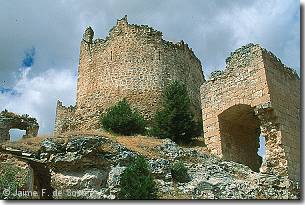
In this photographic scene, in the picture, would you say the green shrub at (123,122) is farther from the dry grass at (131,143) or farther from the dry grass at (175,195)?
the dry grass at (175,195)

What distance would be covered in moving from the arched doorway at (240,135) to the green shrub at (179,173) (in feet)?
7.17

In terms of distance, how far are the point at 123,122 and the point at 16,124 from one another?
4.59 meters

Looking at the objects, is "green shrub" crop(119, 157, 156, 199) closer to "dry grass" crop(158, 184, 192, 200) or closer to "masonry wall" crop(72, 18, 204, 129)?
"dry grass" crop(158, 184, 192, 200)

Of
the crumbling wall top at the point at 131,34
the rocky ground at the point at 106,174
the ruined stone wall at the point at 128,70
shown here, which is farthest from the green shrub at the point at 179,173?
the crumbling wall top at the point at 131,34

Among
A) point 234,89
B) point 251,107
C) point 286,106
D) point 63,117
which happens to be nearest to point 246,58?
point 234,89

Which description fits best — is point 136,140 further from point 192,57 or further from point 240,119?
point 192,57

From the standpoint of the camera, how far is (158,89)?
20094mm

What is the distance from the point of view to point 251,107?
14.3m

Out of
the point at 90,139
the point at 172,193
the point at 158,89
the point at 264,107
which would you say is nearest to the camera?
the point at 172,193

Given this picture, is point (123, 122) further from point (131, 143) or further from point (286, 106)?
point (286, 106)

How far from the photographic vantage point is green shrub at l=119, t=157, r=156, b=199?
10.2m

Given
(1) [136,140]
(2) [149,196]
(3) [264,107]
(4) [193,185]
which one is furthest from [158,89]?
(2) [149,196]

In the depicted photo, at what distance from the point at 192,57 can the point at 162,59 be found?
2742 millimetres

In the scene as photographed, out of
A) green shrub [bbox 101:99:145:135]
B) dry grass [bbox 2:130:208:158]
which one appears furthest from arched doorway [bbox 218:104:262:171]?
green shrub [bbox 101:99:145:135]
